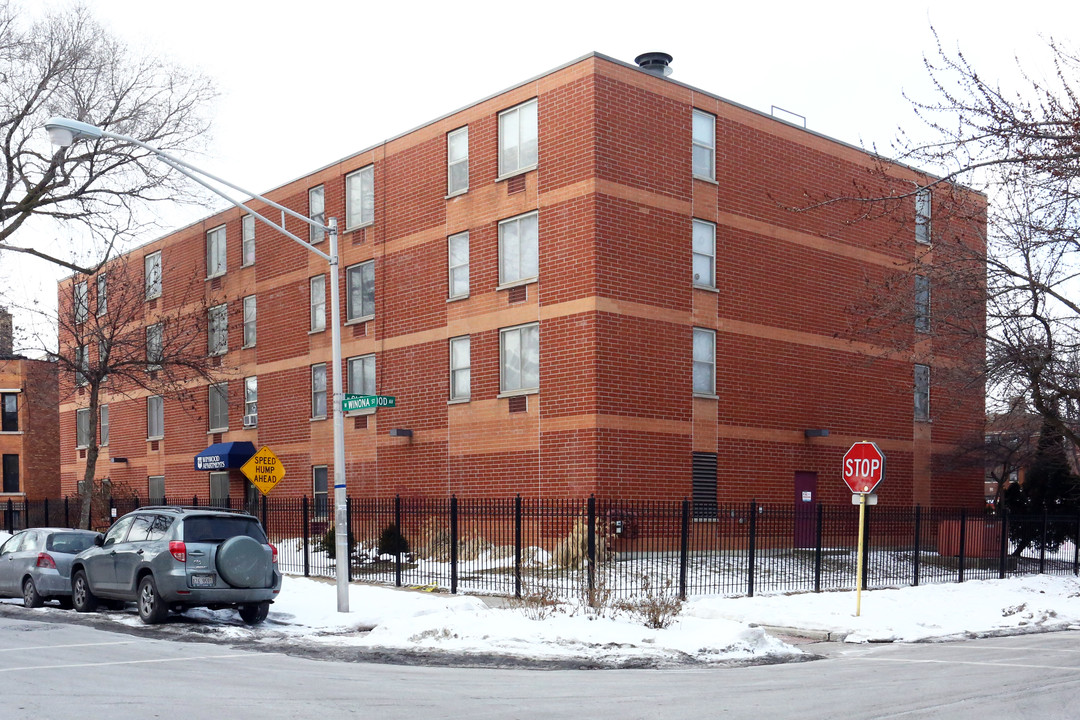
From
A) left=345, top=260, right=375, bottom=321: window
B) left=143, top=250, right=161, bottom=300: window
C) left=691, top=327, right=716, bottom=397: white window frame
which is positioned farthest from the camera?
left=143, top=250, right=161, bottom=300: window

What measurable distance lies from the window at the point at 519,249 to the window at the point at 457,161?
226cm

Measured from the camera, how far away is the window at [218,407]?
1633 inches

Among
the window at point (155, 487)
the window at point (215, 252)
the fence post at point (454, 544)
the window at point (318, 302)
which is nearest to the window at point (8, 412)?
the window at point (155, 487)

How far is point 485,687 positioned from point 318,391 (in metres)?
26.2

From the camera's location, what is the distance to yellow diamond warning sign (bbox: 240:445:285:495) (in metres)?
23.3

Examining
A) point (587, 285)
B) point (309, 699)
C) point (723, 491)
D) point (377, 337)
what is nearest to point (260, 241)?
point (377, 337)

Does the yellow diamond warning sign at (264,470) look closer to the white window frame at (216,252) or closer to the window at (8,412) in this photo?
the white window frame at (216,252)

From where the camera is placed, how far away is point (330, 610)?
18.8 metres

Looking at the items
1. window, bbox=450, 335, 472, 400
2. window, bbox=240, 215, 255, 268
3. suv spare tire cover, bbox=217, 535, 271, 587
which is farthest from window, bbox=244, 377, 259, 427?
suv spare tire cover, bbox=217, 535, 271, 587

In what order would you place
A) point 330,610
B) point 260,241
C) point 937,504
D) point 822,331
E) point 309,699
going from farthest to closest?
point 260,241 < point 937,504 < point 822,331 < point 330,610 < point 309,699

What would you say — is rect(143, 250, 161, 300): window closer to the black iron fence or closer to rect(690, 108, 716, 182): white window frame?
the black iron fence

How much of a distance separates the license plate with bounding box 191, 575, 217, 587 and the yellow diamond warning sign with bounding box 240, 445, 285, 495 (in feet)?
22.6

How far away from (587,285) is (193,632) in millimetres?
13916

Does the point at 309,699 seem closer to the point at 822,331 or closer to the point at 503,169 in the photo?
the point at 503,169
